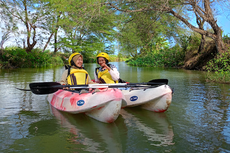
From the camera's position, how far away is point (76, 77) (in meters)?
5.34

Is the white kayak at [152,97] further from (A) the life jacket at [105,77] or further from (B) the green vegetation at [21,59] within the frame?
(B) the green vegetation at [21,59]

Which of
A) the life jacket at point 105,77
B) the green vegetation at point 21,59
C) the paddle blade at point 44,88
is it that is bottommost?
the paddle blade at point 44,88

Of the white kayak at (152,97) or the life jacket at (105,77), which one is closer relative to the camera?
the white kayak at (152,97)

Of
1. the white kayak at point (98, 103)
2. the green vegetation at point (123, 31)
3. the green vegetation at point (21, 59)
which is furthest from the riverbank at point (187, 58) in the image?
the green vegetation at point (21, 59)

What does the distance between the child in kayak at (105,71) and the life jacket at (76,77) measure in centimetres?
43

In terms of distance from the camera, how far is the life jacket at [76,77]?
5305 mm

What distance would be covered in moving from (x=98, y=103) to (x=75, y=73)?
1.50 m

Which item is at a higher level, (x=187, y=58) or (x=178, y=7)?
(x=178, y=7)

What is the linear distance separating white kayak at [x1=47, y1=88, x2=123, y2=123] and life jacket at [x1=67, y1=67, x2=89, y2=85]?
422mm

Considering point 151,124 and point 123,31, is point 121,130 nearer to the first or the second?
point 151,124

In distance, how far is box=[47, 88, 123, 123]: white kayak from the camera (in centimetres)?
412

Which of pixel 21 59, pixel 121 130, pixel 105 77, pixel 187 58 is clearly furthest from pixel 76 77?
pixel 187 58

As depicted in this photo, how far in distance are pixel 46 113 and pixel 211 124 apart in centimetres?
345

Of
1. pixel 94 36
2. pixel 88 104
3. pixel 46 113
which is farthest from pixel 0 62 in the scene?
pixel 88 104
